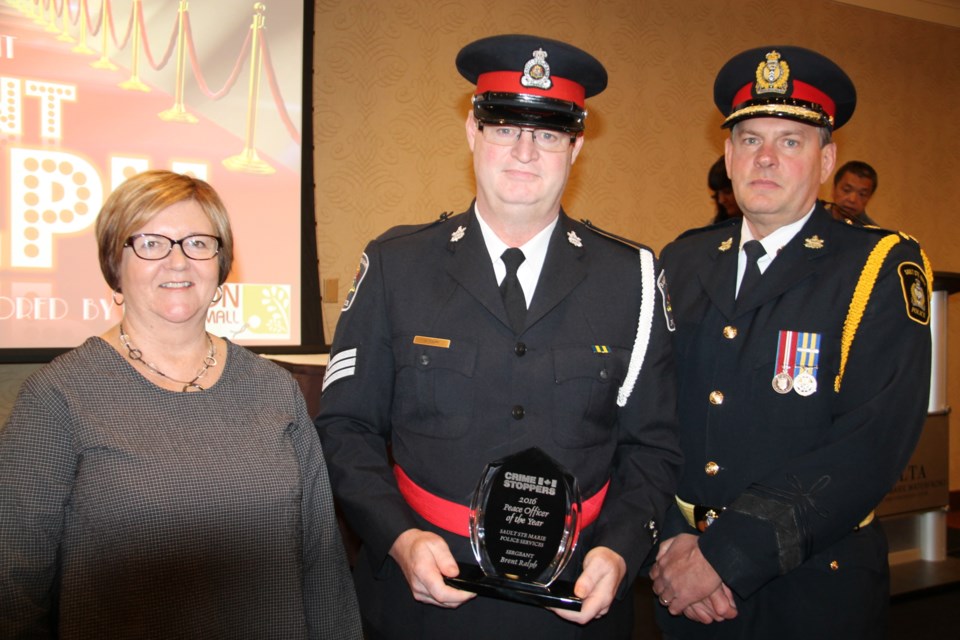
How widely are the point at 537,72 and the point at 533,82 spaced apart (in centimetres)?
2

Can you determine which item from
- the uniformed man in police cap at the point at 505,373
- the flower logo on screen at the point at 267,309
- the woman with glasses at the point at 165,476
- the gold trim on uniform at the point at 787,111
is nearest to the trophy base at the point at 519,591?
the uniformed man in police cap at the point at 505,373

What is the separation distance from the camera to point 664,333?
5.32 ft

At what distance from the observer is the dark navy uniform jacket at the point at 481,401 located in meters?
1.49

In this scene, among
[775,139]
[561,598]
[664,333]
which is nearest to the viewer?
[561,598]

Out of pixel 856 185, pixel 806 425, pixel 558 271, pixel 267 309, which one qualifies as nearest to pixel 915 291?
pixel 806 425

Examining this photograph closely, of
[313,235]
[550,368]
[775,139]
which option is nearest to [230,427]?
Answer: [550,368]

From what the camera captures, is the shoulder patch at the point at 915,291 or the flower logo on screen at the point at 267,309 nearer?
the shoulder patch at the point at 915,291

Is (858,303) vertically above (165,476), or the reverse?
(858,303)

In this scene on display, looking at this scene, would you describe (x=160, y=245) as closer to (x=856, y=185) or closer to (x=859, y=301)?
(x=859, y=301)

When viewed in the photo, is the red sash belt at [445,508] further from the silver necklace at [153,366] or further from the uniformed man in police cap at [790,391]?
the silver necklace at [153,366]

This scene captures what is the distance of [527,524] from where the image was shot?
1.32 meters

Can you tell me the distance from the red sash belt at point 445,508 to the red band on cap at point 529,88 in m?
0.75

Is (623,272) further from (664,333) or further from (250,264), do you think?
(250,264)

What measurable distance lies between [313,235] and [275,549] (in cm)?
223
